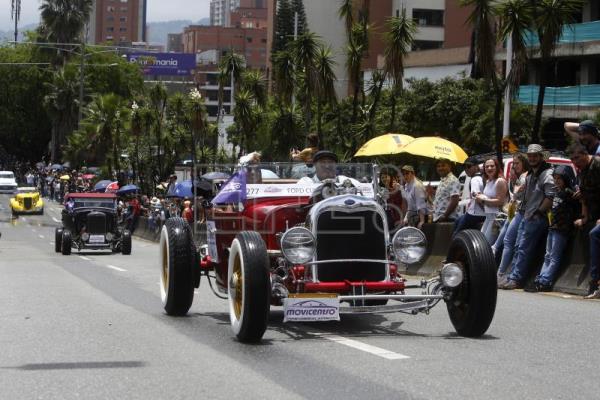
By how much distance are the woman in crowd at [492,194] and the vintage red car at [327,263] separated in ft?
19.6

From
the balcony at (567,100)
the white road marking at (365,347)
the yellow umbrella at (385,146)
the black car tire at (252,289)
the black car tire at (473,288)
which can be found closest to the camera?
the white road marking at (365,347)

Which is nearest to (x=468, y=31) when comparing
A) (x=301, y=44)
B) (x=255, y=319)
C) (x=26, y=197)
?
(x=26, y=197)

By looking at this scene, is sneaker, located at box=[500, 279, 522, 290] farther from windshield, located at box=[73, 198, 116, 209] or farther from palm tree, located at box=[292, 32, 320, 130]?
palm tree, located at box=[292, 32, 320, 130]

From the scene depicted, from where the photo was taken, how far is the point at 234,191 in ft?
36.4

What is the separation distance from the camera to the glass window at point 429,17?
274ft

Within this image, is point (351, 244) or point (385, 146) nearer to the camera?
point (351, 244)

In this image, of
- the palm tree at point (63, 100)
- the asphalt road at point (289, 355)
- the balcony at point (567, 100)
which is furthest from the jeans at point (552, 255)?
the palm tree at point (63, 100)

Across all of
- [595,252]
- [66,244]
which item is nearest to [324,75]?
[66,244]

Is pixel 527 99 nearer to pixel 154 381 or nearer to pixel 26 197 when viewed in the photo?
pixel 26 197

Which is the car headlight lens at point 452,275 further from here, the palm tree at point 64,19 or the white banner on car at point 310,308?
the palm tree at point 64,19

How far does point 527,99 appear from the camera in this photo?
50344mm

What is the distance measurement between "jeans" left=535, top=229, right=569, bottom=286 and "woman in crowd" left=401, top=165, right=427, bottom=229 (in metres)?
4.47

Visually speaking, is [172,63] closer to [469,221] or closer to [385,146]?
[385,146]

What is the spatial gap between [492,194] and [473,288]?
7.83 m
